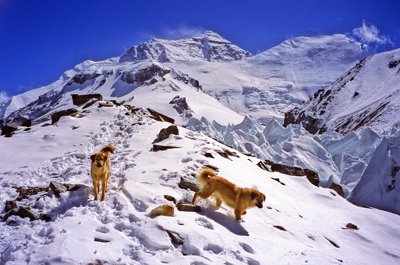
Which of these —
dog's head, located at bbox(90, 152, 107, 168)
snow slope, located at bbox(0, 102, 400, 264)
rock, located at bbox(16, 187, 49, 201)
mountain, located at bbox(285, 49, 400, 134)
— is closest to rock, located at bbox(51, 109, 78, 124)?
snow slope, located at bbox(0, 102, 400, 264)

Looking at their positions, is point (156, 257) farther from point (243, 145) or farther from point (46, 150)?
point (243, 145)

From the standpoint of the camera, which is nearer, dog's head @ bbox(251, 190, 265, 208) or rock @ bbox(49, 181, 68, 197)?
rock @ bbox(49, 181, 68, 197)

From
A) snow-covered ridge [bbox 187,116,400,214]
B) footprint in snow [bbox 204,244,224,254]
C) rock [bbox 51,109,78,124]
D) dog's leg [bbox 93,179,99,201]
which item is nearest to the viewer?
footprint in snow [bbox 204,244,224,254]

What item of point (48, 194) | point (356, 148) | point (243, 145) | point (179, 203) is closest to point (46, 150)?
point (48, 194)

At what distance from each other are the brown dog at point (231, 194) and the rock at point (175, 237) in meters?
2.30

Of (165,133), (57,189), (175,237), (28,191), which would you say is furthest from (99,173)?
(165,133)

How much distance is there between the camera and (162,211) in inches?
414

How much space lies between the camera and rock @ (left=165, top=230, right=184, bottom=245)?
9492 millimetres

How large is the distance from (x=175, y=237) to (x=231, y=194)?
8.90 ft

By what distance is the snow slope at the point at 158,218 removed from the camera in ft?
29.5

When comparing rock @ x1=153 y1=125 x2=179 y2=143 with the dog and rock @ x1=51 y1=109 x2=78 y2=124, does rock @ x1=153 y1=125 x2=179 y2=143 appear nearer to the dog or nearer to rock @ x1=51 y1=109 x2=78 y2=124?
rock @ x1=51 y1=109 x2=78 y2=124

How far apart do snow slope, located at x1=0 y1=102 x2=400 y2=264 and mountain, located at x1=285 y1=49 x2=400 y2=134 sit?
279 ft

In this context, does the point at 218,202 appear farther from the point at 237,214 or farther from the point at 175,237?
the point at 175,237

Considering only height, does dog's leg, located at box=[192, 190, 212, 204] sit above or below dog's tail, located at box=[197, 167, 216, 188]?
below
